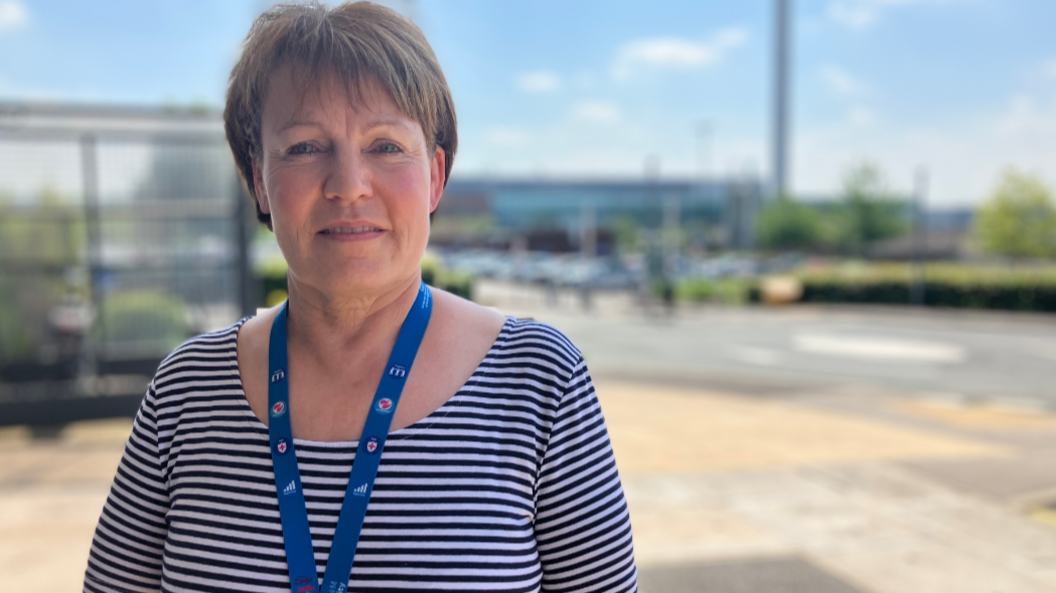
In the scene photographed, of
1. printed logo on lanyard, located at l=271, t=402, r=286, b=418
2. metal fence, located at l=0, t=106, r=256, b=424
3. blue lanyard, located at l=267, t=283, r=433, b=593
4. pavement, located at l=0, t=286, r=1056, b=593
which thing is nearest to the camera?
blue lanyard, located at l=267, t=283, r=433, b=593

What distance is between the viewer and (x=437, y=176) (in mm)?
1442

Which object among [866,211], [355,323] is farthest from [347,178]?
[866,211]

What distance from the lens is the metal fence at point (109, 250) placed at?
305 inches

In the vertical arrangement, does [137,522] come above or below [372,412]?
below

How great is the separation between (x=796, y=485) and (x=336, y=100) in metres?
5.77

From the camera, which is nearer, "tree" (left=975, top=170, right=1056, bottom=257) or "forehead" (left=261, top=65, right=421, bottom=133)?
"forehead" (left=261, top=65, right=421, bottom=133)

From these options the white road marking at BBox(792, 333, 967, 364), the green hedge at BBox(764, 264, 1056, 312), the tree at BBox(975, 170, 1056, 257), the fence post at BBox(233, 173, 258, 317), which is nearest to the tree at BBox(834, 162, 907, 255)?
the tree at BBox(975, 170, 1056, 257)

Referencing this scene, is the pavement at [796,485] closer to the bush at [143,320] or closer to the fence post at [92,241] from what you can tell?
the fence post at [92,241]

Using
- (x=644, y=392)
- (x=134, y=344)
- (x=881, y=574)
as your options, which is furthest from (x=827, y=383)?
(x=134, y=344)

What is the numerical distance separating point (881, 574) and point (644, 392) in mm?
6619

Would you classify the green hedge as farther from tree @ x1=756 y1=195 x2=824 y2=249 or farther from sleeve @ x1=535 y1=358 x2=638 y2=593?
→ tree @ x1=756 y1=195 x2=824 y2=249

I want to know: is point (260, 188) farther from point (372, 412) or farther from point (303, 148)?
point (372, 412)

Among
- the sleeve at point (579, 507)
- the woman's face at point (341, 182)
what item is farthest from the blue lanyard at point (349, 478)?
the sleeve at point (579, 507)

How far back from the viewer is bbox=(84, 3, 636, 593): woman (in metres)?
1.22
